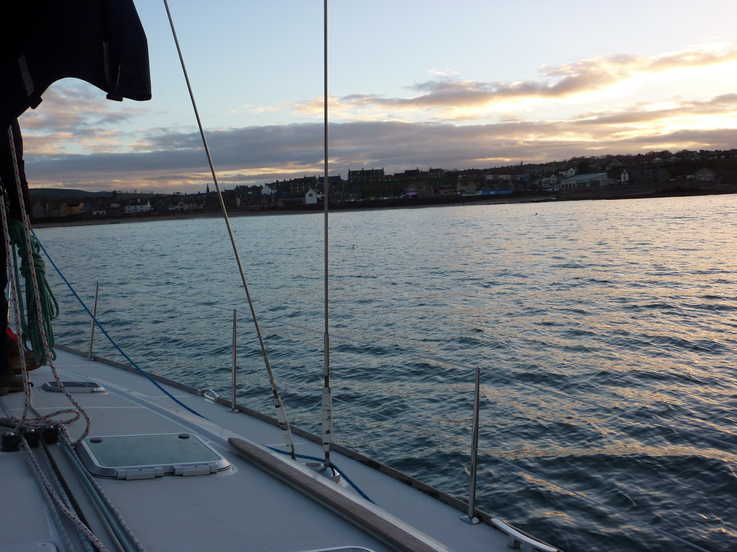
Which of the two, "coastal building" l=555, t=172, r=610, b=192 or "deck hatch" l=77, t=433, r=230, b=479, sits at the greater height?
"coastal building" l=555, t=172, r=610, b=192

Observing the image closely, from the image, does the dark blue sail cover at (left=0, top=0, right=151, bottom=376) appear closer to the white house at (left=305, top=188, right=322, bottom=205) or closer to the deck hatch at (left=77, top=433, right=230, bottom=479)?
the deck hatch at (left=77, top=433, right=230, bottom=479)

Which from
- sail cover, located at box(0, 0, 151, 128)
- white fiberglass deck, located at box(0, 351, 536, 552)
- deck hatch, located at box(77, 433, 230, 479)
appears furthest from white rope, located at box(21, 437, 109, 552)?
sail cover, located at box(0, 0, 151, 128)

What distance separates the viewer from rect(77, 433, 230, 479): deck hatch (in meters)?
3.18

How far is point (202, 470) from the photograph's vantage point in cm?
329

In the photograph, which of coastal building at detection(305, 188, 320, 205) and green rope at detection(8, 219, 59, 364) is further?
coastal building at detection(305, 188, 320, 205)

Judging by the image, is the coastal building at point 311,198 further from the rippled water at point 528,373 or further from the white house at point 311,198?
the rippled water at point 528,373

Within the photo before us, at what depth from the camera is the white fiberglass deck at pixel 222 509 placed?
2553 millimetres

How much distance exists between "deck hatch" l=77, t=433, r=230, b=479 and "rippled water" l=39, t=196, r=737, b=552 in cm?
358

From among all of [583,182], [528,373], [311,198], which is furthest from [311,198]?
[528,373]

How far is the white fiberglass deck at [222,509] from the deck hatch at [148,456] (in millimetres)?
45

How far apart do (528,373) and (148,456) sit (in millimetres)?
8669

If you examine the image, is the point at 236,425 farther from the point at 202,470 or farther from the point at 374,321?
the point at 374,321

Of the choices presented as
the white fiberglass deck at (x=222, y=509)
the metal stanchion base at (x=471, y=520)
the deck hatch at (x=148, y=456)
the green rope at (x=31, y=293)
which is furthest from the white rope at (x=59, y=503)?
the metal stanchion base at (x=471, y=520)

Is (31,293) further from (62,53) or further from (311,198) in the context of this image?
(311,198)
